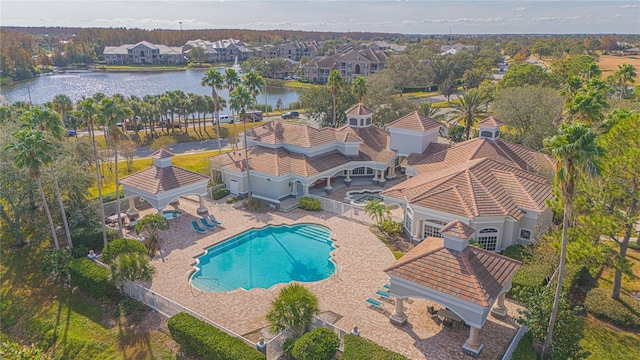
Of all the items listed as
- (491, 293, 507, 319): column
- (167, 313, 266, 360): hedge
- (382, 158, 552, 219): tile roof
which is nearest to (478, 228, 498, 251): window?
(382, 158, 552, 219): tile roof

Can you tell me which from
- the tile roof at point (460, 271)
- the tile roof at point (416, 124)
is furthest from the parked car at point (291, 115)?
the tile roof at point (460, 271)

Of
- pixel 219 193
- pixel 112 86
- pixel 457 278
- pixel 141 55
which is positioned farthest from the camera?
pixel 141 55

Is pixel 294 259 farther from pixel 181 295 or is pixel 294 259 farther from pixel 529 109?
A: pixel 529 109

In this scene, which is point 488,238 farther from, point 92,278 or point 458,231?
point 92,278

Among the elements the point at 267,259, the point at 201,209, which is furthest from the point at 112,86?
the point at 267,259

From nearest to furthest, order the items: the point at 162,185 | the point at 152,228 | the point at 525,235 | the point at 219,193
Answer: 1. the point at 525,235
2. the point at 152,228
3. the point at 162,185
4. the point at 219,193

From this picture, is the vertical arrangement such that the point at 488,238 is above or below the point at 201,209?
above
